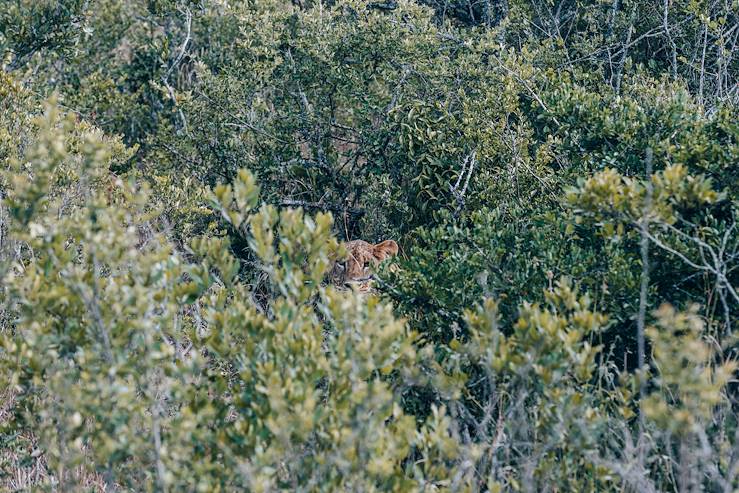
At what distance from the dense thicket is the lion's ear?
298 mm

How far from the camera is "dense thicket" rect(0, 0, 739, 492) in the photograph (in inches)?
109

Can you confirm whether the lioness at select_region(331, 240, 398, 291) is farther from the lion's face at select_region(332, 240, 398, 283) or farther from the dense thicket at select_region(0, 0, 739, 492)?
the dense thicket at select_region(0, 0, 739, 492)

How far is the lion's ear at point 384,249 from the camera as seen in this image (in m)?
5.85

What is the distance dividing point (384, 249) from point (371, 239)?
64 cm

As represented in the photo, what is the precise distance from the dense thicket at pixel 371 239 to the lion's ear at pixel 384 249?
30 cm

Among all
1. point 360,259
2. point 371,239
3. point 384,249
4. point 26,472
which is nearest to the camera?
point 26,472

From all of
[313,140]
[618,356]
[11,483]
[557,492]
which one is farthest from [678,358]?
[313,140]

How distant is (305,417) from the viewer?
256 cm

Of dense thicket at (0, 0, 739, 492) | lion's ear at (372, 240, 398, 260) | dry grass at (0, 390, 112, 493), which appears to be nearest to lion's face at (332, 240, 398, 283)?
lion's ear at (372, 240, 398, 260)

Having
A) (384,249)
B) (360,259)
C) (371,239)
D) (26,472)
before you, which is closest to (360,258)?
(360,259)

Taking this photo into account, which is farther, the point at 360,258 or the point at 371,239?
the point at 371,239

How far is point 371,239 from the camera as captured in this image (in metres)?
6.56

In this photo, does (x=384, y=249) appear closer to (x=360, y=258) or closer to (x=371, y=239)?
(x=360, y=258)

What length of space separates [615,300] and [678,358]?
4.47 ft
